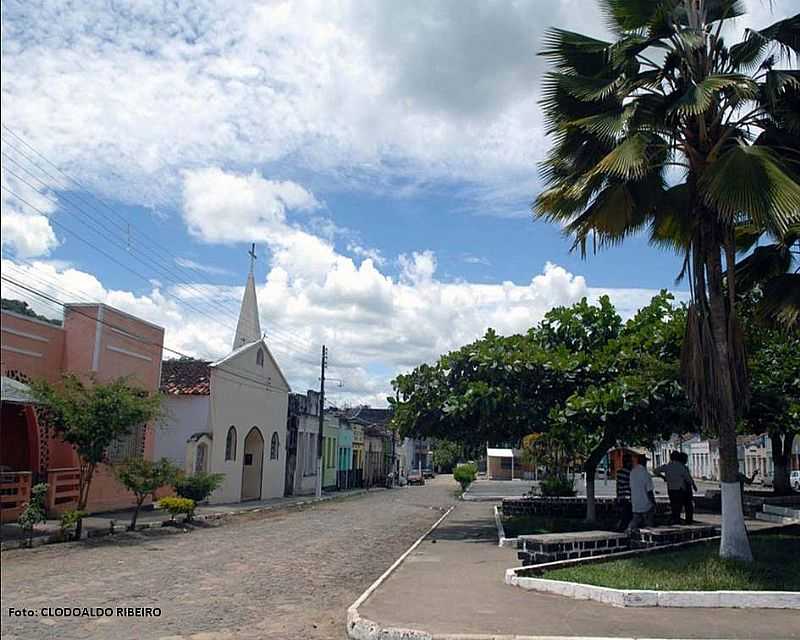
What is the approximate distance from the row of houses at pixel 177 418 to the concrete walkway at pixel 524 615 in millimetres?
4642

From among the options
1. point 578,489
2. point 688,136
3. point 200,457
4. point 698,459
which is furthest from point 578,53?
point 698,459

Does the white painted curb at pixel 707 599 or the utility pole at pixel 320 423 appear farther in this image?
the utility pole at pixel 320 423

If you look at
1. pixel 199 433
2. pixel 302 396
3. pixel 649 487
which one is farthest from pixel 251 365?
pixel 649 487

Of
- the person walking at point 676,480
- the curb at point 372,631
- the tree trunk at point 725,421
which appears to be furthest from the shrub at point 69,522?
the tree trunk at point 725,421

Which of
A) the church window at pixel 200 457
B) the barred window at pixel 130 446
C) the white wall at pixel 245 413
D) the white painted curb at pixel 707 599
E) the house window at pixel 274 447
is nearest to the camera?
the white painted curb at pixel 707 599

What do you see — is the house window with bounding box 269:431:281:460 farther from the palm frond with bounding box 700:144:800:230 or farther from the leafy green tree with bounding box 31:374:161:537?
the palm frond with bounding box 700:144:800:230

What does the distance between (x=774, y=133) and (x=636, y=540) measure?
6633 millimetres

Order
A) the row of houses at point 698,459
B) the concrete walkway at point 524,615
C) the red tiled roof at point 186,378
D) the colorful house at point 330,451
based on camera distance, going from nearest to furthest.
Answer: the concrete walkway at point 524,615 < the red tiled roof at point 186,378 < the colorful house at point 330,451 < the row of houses at point 698,459

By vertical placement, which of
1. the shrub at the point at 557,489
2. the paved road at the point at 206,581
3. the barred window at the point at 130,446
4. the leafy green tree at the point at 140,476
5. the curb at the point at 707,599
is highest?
the barred window at the point at 130,446

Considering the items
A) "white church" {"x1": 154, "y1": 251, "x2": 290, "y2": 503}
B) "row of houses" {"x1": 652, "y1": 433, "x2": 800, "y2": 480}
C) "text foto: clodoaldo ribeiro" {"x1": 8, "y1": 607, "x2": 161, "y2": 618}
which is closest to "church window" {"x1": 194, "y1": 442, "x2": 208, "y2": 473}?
"white church" {"x1": 154, "y1": 251, "x2": 290, "y2": 503}

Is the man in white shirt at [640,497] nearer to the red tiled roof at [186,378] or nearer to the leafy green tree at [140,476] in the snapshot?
the leafy green tree at [140,476]

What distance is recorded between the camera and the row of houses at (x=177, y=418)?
18531 millimetres

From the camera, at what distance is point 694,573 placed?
9.89 m

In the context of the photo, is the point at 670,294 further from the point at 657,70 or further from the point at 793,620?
the point at 793,620
